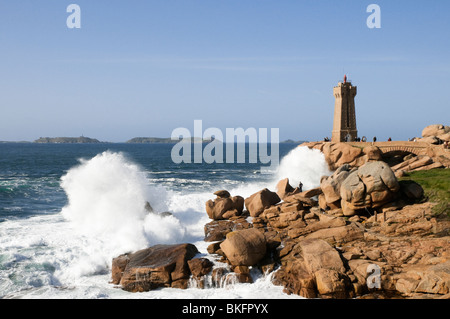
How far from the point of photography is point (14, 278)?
15.5 m

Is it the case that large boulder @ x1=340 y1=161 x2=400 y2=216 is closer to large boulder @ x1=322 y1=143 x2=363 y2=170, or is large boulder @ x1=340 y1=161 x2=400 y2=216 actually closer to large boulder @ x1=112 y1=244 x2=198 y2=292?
large boulder @ x1=112 y1=244 x2=198 y2=292

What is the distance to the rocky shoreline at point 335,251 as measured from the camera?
14055mm

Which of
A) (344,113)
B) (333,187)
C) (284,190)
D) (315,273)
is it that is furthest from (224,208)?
(344,113)

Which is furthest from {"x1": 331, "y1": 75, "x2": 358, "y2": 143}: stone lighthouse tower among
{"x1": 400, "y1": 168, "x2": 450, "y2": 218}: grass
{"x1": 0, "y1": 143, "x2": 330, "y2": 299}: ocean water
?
{"x1": 400, "y1": 168, "x2": 450, "y2": 218}: grass

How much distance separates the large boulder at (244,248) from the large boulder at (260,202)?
208 inches

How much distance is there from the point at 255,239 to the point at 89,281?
6.80 m

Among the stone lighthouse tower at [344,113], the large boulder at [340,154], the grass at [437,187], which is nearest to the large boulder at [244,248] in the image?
the grass at [437,187]

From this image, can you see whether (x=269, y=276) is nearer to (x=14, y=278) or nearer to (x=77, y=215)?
(x=14, y=278)

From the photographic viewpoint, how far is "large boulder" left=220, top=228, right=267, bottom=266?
1591 centimetres

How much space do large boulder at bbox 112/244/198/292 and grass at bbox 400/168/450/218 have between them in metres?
11.0

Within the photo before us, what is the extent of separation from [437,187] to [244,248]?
420 inches

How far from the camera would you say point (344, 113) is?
40312 millimetres

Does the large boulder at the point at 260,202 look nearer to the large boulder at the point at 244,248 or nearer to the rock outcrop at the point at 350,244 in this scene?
the rock outcrop at the point at 350,244
